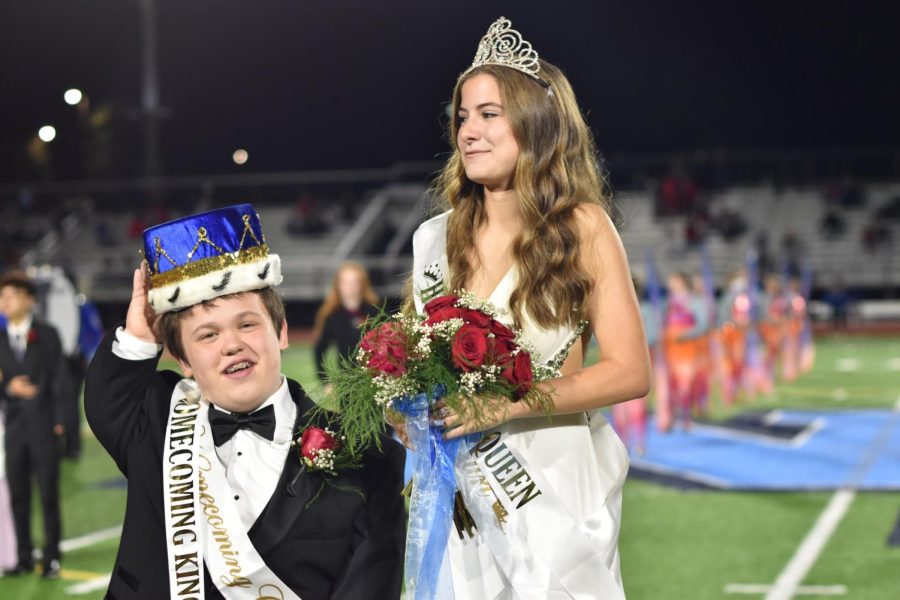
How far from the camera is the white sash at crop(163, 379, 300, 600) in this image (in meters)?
2.60

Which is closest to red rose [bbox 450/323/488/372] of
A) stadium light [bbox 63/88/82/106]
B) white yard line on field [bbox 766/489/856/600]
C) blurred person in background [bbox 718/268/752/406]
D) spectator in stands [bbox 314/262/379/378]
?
white yard line on field [bbox 766/489/856/600]

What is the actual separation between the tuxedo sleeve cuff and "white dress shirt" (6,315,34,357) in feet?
16.0

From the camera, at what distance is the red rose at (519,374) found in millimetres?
2705

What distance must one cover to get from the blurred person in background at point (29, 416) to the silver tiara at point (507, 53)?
15.9 feet

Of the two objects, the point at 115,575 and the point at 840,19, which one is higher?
the point at 840,19

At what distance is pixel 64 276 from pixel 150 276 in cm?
913

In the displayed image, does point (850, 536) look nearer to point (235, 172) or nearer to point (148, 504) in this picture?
point (148, 504)

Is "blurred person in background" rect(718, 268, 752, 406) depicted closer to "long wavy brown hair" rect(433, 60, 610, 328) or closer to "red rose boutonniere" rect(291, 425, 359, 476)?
"long wavy brown hair" rect(433, 60, 610, 328)

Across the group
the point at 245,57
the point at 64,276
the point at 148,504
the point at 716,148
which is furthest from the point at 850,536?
the point at 716,148

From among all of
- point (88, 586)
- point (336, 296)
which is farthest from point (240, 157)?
point (88, 586)

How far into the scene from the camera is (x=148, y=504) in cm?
270

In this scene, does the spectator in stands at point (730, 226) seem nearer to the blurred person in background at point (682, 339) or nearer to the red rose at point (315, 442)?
the blurred person in background at point (682, 339)

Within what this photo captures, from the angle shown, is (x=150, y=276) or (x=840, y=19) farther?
(x=840, y=19)

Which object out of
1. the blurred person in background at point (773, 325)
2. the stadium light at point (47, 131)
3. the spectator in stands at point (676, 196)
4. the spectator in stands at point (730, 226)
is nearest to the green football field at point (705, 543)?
the stadium light at point (47, 131)
